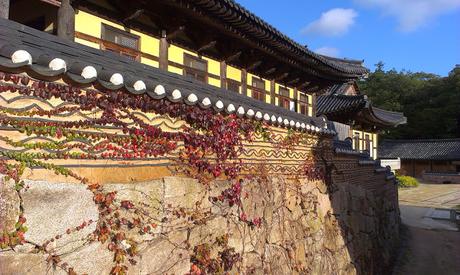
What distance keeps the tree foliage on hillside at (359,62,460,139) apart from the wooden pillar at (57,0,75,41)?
2280 inches

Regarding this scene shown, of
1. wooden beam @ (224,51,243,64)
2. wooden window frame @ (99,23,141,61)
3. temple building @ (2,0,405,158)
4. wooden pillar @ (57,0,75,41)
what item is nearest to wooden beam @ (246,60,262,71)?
temple building @ (2,0,405,158)

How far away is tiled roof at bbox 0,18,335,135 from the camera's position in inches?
112

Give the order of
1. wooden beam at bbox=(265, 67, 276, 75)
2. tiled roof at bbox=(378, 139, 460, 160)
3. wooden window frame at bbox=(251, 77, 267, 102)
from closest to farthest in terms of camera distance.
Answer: wooden window frame at bbox=(251, 77, 267, 102) → wooden beam at bbox=(265, 67, 276, 75) → tiled roof at bbox=(378, 139, 460, 160)

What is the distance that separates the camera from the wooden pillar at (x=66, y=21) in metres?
6.07

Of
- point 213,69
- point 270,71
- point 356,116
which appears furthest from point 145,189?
point 356,116

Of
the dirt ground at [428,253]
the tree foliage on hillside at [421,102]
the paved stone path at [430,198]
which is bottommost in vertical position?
the dirt ground at [428,253]

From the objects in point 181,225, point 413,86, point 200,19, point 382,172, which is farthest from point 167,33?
point 413,86

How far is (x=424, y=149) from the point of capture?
46344 mm

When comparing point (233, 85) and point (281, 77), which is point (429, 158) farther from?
point (233, 85)

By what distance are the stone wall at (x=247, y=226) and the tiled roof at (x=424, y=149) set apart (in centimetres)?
3828

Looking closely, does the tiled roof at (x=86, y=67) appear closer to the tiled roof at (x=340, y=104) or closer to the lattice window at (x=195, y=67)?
the lattice window at (x=195, y=67)

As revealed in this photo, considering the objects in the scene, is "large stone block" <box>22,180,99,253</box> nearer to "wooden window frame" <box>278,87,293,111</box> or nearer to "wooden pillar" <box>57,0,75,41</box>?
"wooden pillar" <box>57,0,75,41</box>

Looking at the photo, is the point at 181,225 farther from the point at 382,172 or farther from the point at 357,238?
the point at 382,172

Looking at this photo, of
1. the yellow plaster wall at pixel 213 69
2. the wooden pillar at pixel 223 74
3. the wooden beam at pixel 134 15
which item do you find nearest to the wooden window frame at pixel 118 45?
the wooden beam at pixel 134 15
